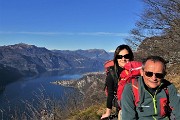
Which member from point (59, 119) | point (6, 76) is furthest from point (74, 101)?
point (6, 76)

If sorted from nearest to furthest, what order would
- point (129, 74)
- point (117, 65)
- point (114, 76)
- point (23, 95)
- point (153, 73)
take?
point (153, 73) → point (129, 74) → point (114, 76) → point (117, 65) → point (23, 95)

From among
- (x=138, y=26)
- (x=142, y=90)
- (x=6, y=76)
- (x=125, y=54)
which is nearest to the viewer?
(x=142, y=90)

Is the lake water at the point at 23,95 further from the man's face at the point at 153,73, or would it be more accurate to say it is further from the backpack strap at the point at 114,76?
the man's face at the point at 153,73

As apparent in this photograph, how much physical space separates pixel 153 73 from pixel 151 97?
228 millimetres

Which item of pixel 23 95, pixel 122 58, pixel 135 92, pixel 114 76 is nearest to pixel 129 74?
pixel 135 92

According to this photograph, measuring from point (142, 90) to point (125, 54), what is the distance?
140 cm

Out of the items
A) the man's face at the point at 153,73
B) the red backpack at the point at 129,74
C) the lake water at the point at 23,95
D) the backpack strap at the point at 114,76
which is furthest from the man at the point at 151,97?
the lake water at the point at 23,95

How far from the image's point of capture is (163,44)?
21.2 m

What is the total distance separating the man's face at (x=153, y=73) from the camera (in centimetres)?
282

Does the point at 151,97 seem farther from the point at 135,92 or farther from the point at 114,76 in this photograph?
the point at 114,76

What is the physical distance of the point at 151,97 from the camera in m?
2.87

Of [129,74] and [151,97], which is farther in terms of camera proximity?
[129,74]

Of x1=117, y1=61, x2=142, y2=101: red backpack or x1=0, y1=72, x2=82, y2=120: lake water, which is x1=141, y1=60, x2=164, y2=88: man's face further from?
x1=0, y1=72, x2=82, y2=120: lake water

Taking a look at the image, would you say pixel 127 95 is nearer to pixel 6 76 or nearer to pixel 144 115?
pixel 144 115
